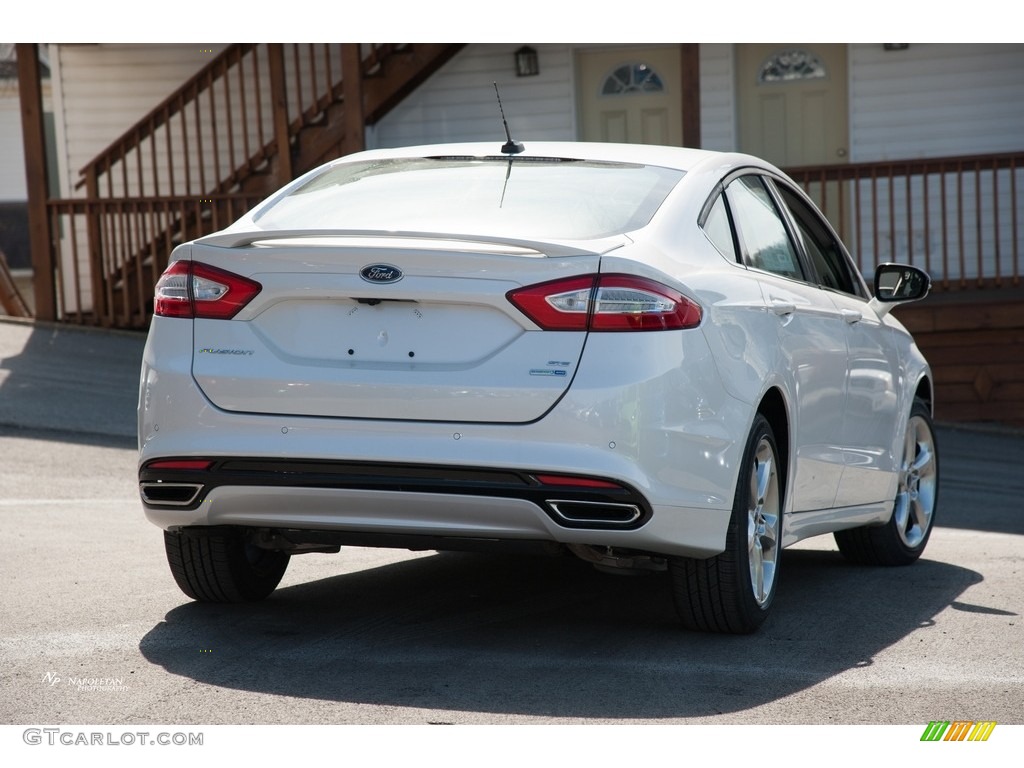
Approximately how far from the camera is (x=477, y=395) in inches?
165

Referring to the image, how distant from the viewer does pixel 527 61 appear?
635 inches

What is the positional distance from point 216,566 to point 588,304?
1655mm

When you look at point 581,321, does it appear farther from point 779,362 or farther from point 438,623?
point 438,623

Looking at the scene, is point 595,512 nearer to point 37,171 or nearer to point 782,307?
point 782,307

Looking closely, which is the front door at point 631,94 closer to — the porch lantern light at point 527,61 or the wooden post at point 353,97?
the porch lantern light at point 527,61

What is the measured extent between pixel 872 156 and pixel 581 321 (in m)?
12.1

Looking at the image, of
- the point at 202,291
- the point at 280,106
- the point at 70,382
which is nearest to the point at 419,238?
the point at 202,291

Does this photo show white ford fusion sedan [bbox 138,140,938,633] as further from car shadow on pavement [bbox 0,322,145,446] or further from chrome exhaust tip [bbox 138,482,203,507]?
car shadow on pavement [bbox 0,322,145,446]

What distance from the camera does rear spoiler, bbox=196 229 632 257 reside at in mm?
4254

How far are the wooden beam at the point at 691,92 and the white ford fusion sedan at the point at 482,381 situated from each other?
320 inches

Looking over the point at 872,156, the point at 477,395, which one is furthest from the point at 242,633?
the point at 872,156

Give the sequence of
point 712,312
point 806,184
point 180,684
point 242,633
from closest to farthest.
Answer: point 180,684, point 712,312, point 242,633, point 806,184
